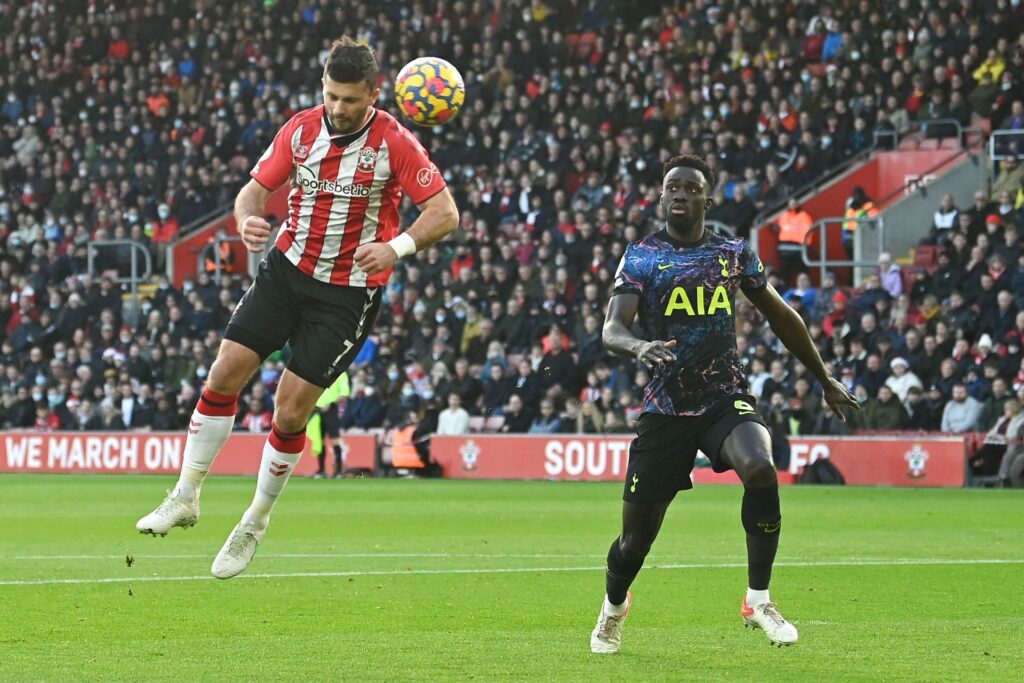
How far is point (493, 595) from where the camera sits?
416 inches

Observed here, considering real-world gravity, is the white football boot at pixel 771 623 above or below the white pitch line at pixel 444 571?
above

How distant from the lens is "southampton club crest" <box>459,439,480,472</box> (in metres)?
25.4

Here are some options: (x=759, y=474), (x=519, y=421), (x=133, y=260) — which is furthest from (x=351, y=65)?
(x=133, y=260)

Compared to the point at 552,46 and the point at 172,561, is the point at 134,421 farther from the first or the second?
the point at 172,561

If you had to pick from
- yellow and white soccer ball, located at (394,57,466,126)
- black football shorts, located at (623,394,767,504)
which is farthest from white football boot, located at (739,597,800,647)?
yellow and white soccer ball, located at (394,57,466,126)

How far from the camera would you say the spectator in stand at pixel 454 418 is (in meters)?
25.8

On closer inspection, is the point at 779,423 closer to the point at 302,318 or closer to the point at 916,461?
the point at 916,461

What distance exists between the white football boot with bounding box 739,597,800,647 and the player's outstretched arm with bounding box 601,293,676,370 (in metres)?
1.17

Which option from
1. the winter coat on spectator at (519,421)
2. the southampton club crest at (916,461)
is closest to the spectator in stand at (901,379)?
the southampton club crest at (916,461)

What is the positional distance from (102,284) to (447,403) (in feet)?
28.8

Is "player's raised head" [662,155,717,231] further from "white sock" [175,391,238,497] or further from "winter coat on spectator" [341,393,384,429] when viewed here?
"winter coat on spectator" [341,393,384,429]

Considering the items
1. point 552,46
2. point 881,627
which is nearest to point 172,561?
point 881,627

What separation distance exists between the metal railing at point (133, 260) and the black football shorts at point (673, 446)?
83.1 feet

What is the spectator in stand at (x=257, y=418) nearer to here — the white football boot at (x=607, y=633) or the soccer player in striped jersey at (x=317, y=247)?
the soccer player in striped jersey at (x=317, y=247)
